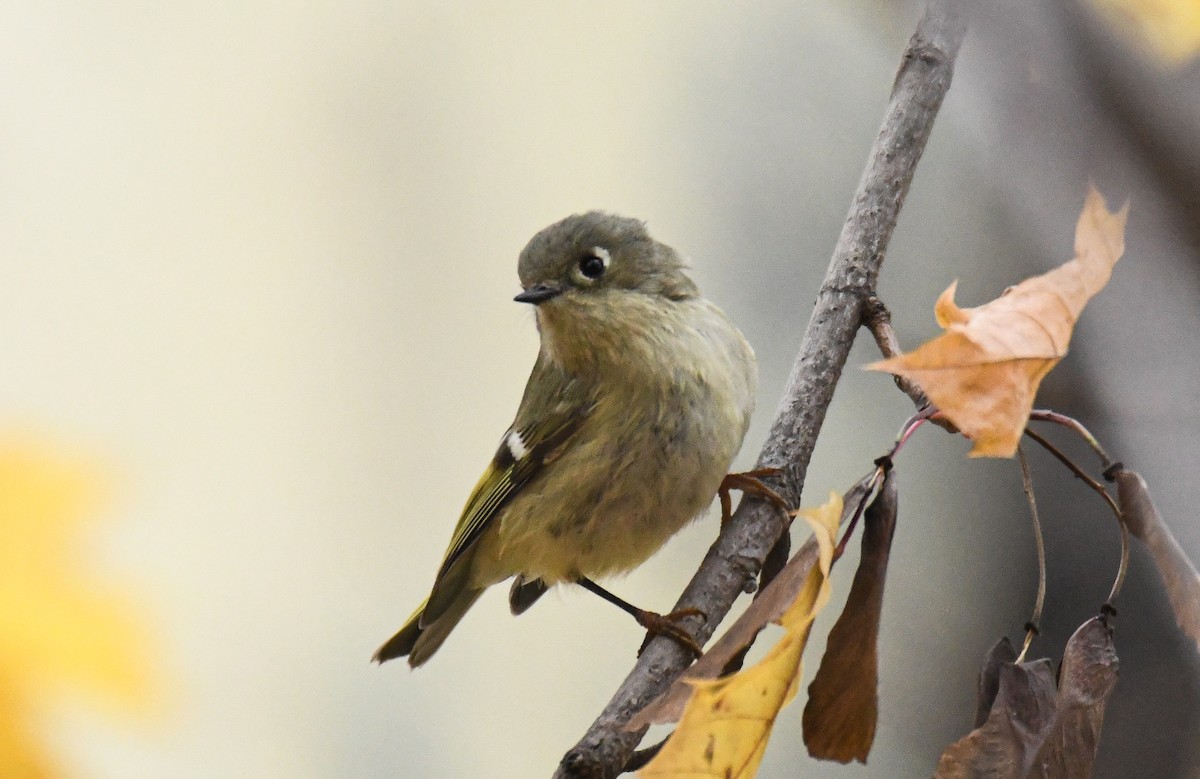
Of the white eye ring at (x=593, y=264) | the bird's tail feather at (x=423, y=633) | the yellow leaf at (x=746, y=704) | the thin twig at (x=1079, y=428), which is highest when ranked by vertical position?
the white eye ring at (x=593, y=264)

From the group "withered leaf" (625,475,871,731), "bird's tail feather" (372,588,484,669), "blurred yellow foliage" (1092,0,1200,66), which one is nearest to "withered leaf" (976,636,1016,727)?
"withered leaf" (625,475,871,731)

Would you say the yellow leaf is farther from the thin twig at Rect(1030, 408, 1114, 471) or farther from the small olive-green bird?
the small olive-green bird

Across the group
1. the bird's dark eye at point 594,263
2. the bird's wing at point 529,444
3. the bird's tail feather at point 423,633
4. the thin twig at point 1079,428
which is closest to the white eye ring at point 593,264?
the bird's dark eye at point 594,263

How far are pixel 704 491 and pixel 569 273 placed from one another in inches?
13.4

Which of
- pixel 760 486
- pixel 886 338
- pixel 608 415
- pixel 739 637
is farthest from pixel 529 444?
pixel 739 637

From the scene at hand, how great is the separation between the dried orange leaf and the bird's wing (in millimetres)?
738

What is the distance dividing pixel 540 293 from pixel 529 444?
0.21 m

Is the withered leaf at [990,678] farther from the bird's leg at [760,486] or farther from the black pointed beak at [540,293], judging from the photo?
the black pointed beak at [540,293]

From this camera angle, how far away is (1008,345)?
684 millimetres

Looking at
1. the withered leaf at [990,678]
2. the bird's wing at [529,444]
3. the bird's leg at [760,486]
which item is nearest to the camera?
the withered leaf at [990,678]

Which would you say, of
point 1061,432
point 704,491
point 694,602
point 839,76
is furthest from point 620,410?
point 839,76

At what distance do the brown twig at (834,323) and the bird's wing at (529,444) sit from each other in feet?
1.24

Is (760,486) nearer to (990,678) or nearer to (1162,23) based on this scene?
(990,678)

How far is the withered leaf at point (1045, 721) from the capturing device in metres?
0.71
